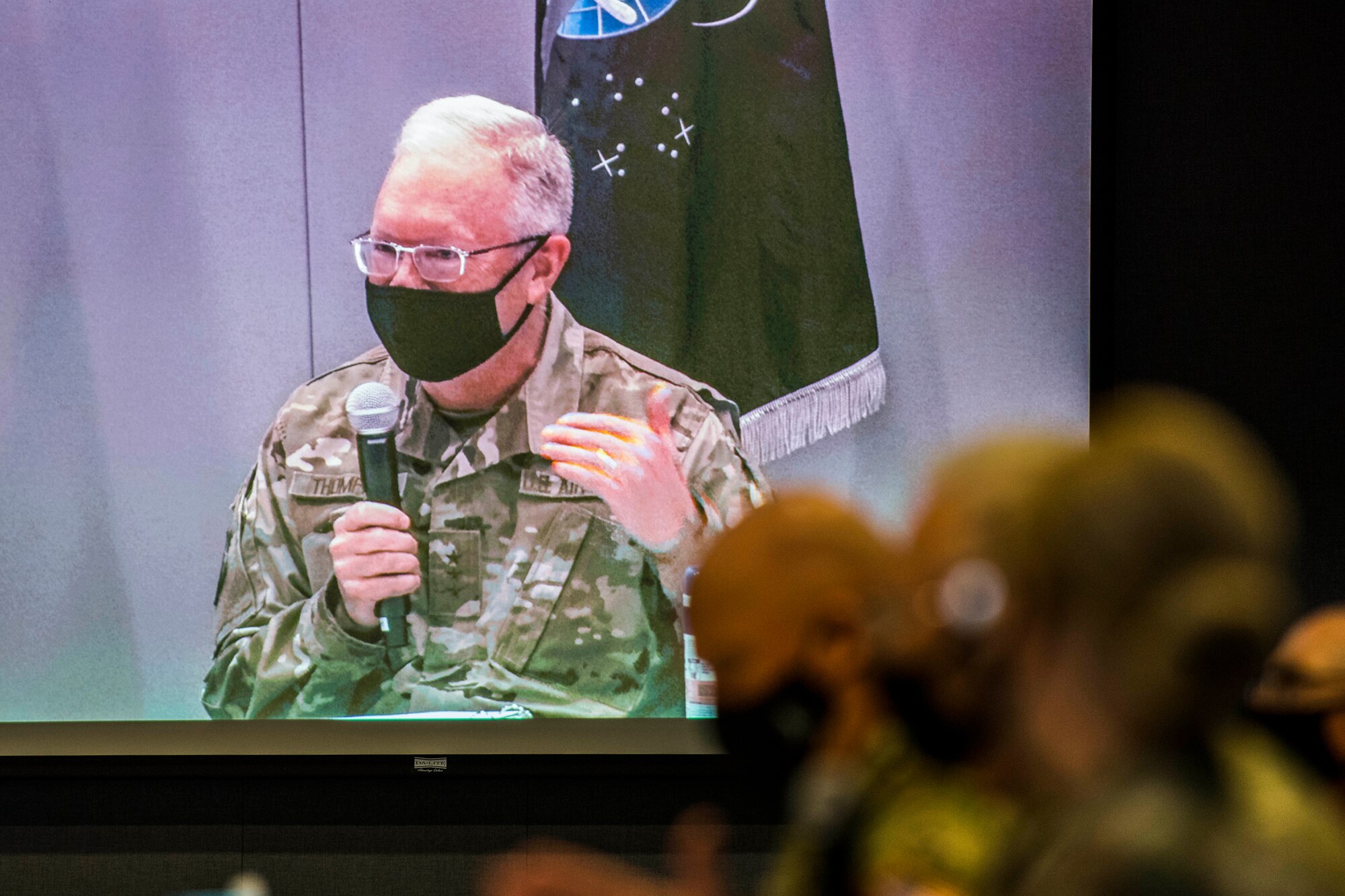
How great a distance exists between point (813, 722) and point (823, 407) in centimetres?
194

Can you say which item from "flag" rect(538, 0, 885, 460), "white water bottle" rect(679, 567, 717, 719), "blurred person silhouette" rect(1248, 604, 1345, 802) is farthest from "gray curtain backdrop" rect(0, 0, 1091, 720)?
"blurred person silhouette" rect(1248, 604, 1345, 802)

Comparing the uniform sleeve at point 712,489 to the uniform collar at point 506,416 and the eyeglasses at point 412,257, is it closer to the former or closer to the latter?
the uniform collar at point 506,416

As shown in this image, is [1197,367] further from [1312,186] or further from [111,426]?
[111,426]

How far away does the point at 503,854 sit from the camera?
304 centimetres

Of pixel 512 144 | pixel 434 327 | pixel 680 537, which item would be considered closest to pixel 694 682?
pixel 680 537

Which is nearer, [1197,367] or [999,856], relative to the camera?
[999,856]

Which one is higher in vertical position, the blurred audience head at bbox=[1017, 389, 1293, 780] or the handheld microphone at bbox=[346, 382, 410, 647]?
the blurred audience head at bbox=[1017, 389, 1293, 780]

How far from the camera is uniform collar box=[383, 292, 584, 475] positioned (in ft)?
10.0

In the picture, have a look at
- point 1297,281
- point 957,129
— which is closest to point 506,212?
point 957,129

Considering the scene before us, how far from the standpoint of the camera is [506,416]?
307 centimetres

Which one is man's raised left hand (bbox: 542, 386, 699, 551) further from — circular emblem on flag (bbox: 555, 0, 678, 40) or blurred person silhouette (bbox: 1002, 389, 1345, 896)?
blurred person silhouette (bbox: 1002, 389, 1345, 896)

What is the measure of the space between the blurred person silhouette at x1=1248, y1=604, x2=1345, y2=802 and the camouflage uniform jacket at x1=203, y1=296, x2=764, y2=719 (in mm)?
1765

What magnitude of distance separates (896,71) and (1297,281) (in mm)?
1038

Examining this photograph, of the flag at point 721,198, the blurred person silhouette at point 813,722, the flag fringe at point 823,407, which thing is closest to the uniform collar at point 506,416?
the flag at point 721,198
